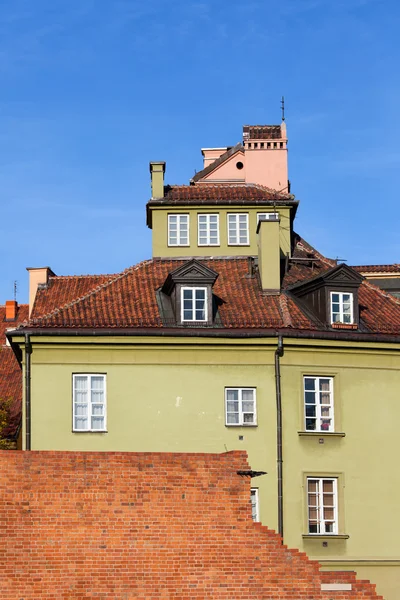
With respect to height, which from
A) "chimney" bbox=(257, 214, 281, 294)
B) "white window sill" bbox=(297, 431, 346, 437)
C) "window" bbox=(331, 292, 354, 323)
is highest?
"chimney" bbox=(257, 214, 281, 294)

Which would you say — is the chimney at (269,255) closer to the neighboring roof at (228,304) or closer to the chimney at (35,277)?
the neighboring roof at (228,304)

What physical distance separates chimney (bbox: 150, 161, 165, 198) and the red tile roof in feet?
0.98

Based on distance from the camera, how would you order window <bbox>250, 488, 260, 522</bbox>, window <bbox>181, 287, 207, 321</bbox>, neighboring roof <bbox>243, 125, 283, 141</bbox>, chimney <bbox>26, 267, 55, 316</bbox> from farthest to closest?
chimney <bbox>26, 267, 55, 316</bbox> < neighboring roof <bbox>243, 125, 283, 141</bbox> < window <bbox>181, 287, 207, 321</bbox> < window <bbox>250, 488, 260, 522</bbox>


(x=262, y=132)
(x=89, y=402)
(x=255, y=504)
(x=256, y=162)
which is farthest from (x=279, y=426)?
(x=262, y=132)

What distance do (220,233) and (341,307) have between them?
19.9ft

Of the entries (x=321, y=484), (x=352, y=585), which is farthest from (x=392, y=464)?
(x=352, y=585)

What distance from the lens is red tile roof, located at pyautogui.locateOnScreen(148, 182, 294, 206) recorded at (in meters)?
40.9

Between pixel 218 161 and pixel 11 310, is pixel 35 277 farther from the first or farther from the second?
pixel 11 310

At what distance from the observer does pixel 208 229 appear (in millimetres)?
41031

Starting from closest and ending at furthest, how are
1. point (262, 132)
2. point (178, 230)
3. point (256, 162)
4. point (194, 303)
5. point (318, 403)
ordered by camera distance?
1. point (318, 403)
2. point (194, 303)
3. point (178, 230)
4. point (256, 162)
5. point (262, 132)

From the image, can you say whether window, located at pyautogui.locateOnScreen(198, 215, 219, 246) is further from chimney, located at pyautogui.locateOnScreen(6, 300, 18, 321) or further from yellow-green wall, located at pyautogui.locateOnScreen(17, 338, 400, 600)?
chimney, located at pyautogui.locateOnScreen(6, 300, 18, 321)

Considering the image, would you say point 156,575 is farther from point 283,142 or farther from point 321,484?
point 283,142

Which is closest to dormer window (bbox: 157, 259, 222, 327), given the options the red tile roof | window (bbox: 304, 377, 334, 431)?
window (bbox: 304, 377, 334, 431)

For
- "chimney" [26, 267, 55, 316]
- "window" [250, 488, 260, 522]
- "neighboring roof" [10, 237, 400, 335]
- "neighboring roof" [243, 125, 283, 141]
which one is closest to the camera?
"window" [250, 488, 260, 522]
